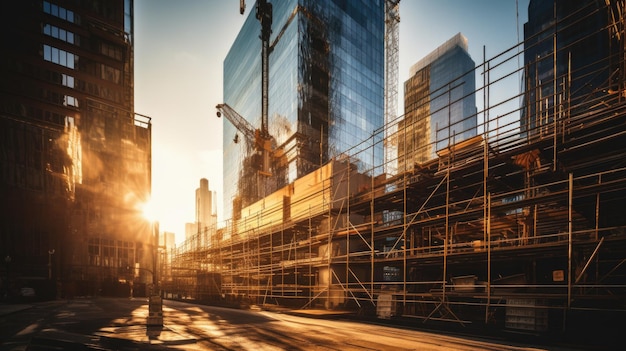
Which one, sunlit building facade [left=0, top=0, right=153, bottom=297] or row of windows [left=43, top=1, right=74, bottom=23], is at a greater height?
row of windows [left=43, top=1, right=74, bottom=23]

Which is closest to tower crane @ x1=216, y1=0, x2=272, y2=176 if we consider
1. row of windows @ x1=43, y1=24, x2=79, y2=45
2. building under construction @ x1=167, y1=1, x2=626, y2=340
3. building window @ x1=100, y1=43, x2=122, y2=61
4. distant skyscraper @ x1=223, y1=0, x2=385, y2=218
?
distant skyscraper @ x1=223, y1=0, x2=385, y2=218

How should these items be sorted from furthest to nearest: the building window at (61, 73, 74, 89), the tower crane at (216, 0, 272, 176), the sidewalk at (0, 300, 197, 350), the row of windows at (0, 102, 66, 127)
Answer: the tower crane at (216, 0, 272, 176) → the building window at (61, 73, 74, 89) → the row of windows at (0, 102, 66, 127) → the sidewalk at (0, 300, 197, 350)

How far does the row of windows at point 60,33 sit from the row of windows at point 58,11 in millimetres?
2221

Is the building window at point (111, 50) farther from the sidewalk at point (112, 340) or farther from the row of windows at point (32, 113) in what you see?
the sidewalk at point (112, 340)

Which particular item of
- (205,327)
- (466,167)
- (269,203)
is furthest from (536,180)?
(269,203)

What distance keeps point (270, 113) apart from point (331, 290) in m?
57.0

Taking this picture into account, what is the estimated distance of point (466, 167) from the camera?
1755cm

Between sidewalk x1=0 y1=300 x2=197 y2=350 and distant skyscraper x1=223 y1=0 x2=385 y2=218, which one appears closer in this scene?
sidewalk x1=0 y1=300 x2=197 y2=350

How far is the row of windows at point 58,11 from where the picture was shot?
5838cm

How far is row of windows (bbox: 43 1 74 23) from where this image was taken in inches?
2298

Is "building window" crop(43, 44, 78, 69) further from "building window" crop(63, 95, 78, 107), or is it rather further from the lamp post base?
the lamp post base

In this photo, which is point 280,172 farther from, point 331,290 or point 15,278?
point 331,290

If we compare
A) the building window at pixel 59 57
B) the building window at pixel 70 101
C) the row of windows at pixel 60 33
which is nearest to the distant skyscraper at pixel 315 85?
the building window at pixel 70 101

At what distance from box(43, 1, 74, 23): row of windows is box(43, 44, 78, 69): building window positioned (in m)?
5.85
